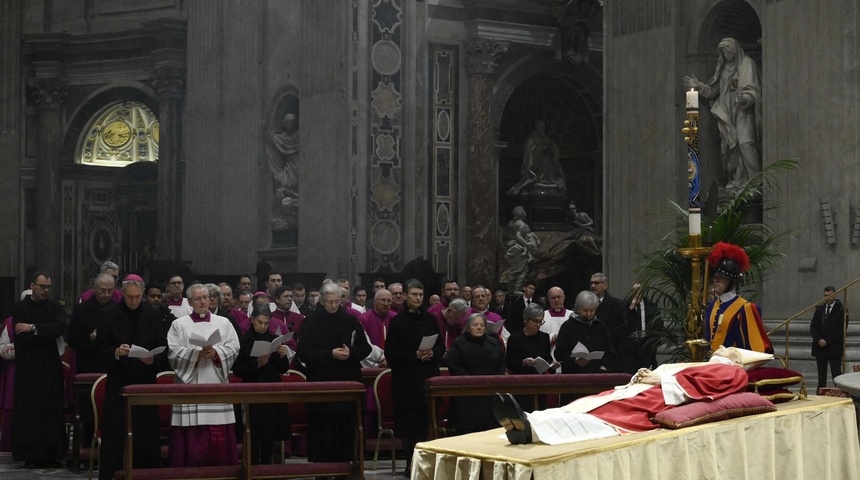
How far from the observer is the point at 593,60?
23.7 meters

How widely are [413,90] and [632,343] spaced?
28.7 feet

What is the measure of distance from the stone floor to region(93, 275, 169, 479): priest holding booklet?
4.08 feet

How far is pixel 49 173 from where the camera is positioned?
27.0 m

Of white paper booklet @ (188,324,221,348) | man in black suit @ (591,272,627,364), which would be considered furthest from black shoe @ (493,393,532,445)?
man in black suit @ (591,272,627,364)

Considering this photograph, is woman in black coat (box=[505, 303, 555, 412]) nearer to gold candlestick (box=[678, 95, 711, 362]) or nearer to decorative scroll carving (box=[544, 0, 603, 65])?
gold candlestick (box=[678, 95, 711, 362])

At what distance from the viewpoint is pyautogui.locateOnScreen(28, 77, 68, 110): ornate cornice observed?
27.1m

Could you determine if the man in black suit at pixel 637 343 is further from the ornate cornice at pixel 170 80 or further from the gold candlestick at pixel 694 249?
the ornate cornice at pixel 170 80

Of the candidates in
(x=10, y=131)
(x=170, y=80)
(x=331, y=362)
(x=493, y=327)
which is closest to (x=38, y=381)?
(x=331, y=362)

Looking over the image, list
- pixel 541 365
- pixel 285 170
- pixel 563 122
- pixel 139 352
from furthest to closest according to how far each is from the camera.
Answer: pixel 563 122, pixel 285 170, pixel 541 365, pixel 139 352

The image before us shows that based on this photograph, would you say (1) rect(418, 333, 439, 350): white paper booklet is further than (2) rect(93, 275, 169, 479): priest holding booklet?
Yes

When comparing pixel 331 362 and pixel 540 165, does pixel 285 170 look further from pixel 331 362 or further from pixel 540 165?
pixel 331 362

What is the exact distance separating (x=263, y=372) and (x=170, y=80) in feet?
53.9

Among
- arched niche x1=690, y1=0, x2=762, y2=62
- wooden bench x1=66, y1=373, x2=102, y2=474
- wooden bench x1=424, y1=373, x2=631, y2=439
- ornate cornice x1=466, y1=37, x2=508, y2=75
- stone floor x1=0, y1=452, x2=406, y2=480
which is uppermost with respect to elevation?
ornate cornice x1=466, y1=37, x2=508, y2=75

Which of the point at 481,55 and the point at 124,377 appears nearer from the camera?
the point at 124,377
